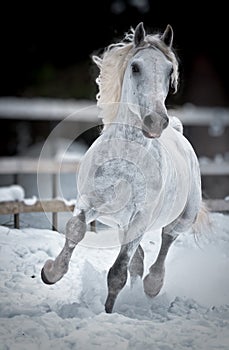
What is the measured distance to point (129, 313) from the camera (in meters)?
1.46

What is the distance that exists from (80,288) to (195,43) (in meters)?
1.70

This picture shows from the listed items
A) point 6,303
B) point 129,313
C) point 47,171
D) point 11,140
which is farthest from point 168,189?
point 11,140

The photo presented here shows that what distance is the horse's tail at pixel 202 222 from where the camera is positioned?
1903 mm

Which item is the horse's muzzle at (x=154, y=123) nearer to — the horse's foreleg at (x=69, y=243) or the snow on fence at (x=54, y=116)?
the horse's foreleg at (x=69, y=243)

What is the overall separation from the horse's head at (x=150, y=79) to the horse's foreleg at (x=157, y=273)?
0.56 metres

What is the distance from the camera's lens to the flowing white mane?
1414mm

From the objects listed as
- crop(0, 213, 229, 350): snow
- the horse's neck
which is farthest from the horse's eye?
crop(0, 213, 229, 350): snow

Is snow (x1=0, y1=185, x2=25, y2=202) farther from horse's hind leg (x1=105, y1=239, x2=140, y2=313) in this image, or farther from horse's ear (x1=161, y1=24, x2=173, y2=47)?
horse's ear (x1=161, y1=24, x2=173, y2=47)

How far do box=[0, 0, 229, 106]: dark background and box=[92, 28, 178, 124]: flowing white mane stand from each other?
2.52 feet

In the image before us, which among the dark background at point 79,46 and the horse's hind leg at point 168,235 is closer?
the horse's hind leg at point 168,235

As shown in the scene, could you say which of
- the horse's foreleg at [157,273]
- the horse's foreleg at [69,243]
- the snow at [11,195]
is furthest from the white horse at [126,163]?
the snow at [11,195]

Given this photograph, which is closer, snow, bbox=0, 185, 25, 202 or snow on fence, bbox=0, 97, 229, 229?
snow, bbox=0, 185, 25, 202

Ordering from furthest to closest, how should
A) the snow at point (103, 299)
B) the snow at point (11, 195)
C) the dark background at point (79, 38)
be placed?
1. the dark background at point (79, 38)
2. the snow at point (11, 195)
3. the snow at point (103, 299)

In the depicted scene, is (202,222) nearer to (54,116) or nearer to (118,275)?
(118,275)
